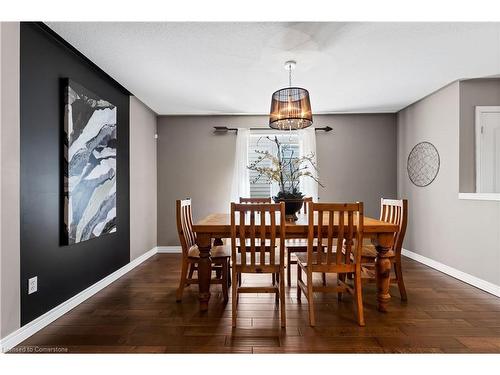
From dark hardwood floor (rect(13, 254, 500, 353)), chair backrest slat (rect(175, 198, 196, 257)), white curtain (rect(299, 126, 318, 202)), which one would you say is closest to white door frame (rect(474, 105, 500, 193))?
dark hardwood floor (rect(13, 254, 500, 353))

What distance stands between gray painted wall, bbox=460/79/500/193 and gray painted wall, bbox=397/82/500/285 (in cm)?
6

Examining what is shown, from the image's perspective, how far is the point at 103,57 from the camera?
2742mm

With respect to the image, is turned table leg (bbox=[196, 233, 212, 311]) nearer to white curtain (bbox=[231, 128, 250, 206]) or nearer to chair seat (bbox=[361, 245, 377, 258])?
chair seat (bbox=[361, 245, 377, 258])

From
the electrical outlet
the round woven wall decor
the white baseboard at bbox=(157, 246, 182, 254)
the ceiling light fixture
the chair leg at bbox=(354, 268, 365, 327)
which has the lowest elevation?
the white baseboard at bbox=(157, 246, 182, 254)

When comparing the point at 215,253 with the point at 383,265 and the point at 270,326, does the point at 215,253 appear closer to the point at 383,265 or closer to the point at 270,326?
the point at 270,326

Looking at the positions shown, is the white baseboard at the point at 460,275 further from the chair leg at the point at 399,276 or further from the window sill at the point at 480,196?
the chair leg at the point at 399,276

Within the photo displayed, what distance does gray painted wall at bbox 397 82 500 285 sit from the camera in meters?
2.97

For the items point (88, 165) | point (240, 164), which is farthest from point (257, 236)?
point (240, 164)

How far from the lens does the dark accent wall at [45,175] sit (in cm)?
205

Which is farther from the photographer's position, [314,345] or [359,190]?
[359,190]

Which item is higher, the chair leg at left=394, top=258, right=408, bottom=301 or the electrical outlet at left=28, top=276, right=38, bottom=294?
the electrical outlet at left=28, top=276, right=38, bottom=294
